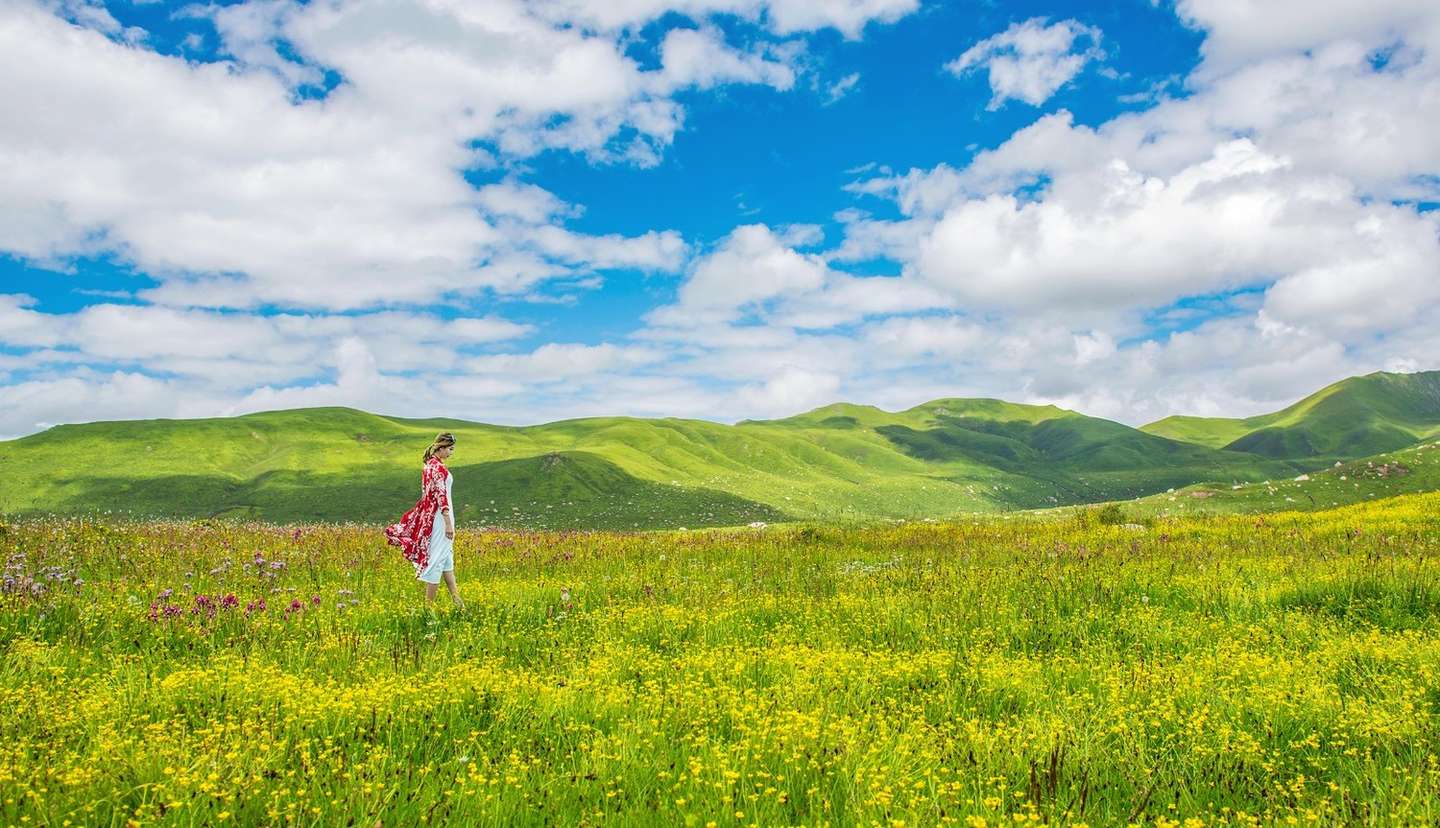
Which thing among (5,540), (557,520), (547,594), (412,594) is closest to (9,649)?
(412,594)

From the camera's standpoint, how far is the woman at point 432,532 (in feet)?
39.5

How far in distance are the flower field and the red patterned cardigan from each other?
779 mm

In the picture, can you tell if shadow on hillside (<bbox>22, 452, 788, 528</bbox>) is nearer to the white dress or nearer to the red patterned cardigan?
the red patterned cardigan

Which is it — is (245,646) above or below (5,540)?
below

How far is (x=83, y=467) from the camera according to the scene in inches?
5955

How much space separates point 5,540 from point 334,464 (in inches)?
6872

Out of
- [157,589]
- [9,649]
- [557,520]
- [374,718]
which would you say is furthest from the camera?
[557,520]

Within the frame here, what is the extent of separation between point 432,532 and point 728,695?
301 inches

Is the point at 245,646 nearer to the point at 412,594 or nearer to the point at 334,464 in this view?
the point at 412,594

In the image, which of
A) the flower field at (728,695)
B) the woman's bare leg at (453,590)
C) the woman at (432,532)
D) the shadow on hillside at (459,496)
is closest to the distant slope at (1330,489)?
the flower field at (728,695)

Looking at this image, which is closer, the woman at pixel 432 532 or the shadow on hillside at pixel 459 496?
the woman at pixel 432 532

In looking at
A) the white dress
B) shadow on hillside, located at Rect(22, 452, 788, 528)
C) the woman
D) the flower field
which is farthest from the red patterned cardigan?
shadow on hillside, located at Rect(22, 452, 788, 528)

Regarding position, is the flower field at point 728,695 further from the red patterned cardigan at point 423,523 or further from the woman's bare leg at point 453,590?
the red patterned cardigan at point 423,523

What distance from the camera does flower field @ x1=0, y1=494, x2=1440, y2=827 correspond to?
452 centimetres
